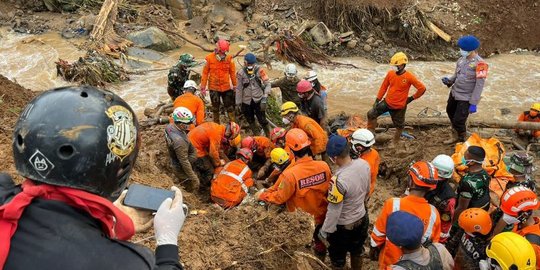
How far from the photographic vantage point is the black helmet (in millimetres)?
1553

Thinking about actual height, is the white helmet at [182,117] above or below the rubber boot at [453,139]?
above

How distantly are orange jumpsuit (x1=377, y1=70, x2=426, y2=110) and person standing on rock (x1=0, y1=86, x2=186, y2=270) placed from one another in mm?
6312

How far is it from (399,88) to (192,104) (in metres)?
3.42

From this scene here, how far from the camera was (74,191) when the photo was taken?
5.04 ft

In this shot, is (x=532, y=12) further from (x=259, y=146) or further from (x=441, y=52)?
(x=259, y=146)

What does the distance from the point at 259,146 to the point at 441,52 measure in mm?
9766

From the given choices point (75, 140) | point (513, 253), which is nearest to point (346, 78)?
point (513, 253)

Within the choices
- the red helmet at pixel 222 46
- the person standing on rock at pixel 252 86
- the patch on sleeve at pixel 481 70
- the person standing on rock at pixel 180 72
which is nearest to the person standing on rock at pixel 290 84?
the person standing on rock at pixel 252 86

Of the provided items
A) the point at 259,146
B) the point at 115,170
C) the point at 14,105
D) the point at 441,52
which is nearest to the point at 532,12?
the point at 441,52

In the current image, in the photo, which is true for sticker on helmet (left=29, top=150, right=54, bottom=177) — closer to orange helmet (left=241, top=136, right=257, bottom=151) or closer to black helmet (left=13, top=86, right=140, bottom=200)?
black helmet (left=13, top=86, right=140, bottom=200)

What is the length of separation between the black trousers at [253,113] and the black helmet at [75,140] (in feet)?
22.6

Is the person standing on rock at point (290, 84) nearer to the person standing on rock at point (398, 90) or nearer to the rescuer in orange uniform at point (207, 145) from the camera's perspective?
the person standing on rock at point (398, 90)

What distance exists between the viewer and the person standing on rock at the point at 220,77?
8570mm

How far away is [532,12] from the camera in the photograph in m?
15.5
